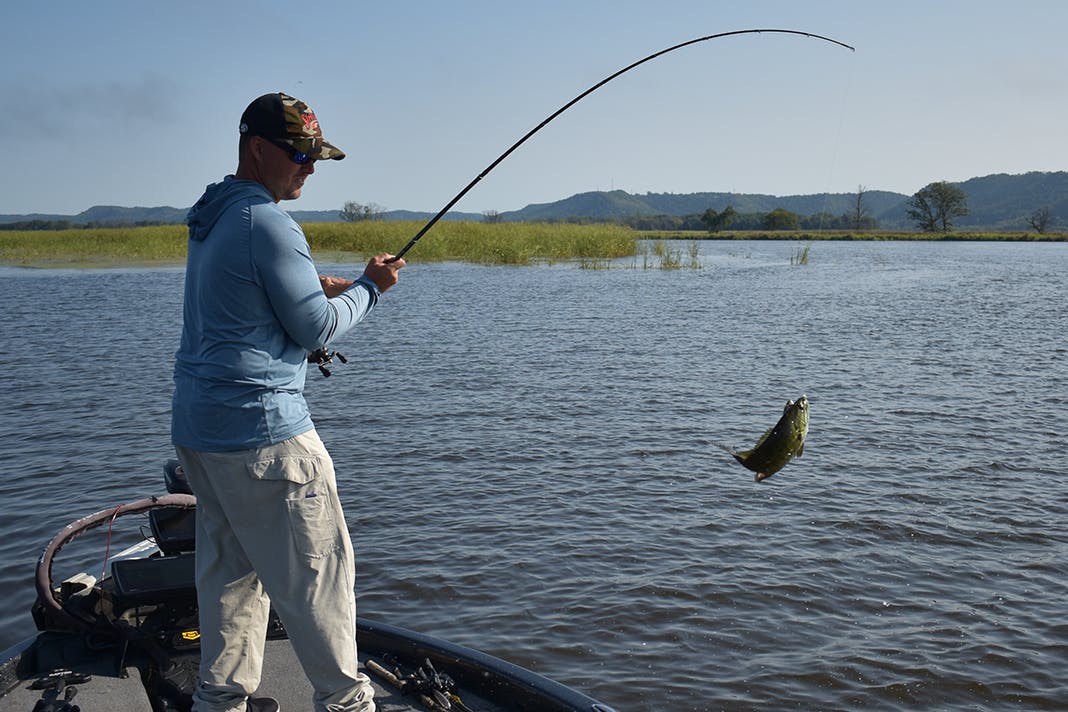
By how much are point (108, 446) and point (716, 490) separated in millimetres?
6244

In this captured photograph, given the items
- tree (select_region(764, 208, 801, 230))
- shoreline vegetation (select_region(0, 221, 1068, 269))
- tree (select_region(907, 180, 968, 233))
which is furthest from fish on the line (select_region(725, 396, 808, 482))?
tree (select_region(764, 208, 801, 230))

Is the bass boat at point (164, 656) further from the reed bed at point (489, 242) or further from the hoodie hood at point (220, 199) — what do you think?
the reed bed at point (489, 242)

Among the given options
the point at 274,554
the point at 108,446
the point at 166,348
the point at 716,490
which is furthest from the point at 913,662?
the point at 166,348

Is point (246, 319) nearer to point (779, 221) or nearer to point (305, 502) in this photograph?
point (305, 502)

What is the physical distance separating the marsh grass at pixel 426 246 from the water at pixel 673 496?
23984mm

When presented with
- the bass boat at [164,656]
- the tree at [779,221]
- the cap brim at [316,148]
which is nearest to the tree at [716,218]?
the tree at [779,221]

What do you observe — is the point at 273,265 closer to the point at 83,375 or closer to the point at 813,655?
the point at 813,655

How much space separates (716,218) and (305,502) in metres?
119

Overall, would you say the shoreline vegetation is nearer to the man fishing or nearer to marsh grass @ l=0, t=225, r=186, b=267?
marsh grass @ l=0, t=225, r=186, b=267

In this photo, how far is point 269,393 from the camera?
9.12ft

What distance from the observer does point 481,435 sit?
9.90m

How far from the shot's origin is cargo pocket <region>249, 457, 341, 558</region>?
109 inches

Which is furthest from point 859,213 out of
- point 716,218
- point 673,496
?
point 673,496

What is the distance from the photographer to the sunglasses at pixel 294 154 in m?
2.83
